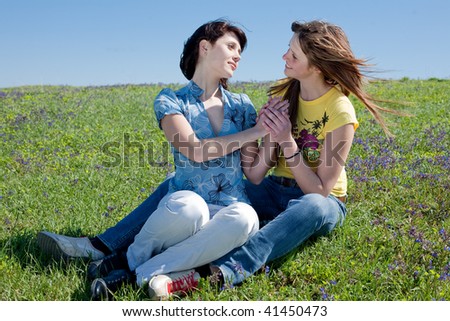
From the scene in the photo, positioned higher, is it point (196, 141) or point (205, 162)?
point (196, 141)

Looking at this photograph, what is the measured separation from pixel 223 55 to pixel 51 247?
2308 millimetres

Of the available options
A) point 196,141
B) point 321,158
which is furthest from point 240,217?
point 321,158

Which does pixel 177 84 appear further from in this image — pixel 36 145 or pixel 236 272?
pixel 236 272

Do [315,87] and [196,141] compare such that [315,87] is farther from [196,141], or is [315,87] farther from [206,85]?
[196,141]

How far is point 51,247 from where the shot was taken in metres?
4.91

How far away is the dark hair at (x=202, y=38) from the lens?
476 cm

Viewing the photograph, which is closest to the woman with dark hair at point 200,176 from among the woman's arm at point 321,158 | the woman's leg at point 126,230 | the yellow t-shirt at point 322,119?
the woman's arm at point 321,158

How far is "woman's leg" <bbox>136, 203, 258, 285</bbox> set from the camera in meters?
4.20

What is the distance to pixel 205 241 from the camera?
13.8 feet

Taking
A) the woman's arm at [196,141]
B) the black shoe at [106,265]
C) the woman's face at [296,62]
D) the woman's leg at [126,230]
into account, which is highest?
the woman's face at [296,62]

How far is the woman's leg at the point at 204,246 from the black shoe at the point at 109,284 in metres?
0.14

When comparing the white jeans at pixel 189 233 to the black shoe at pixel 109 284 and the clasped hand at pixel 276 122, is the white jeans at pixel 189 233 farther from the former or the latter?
the clasped hand at pixel 276 122
